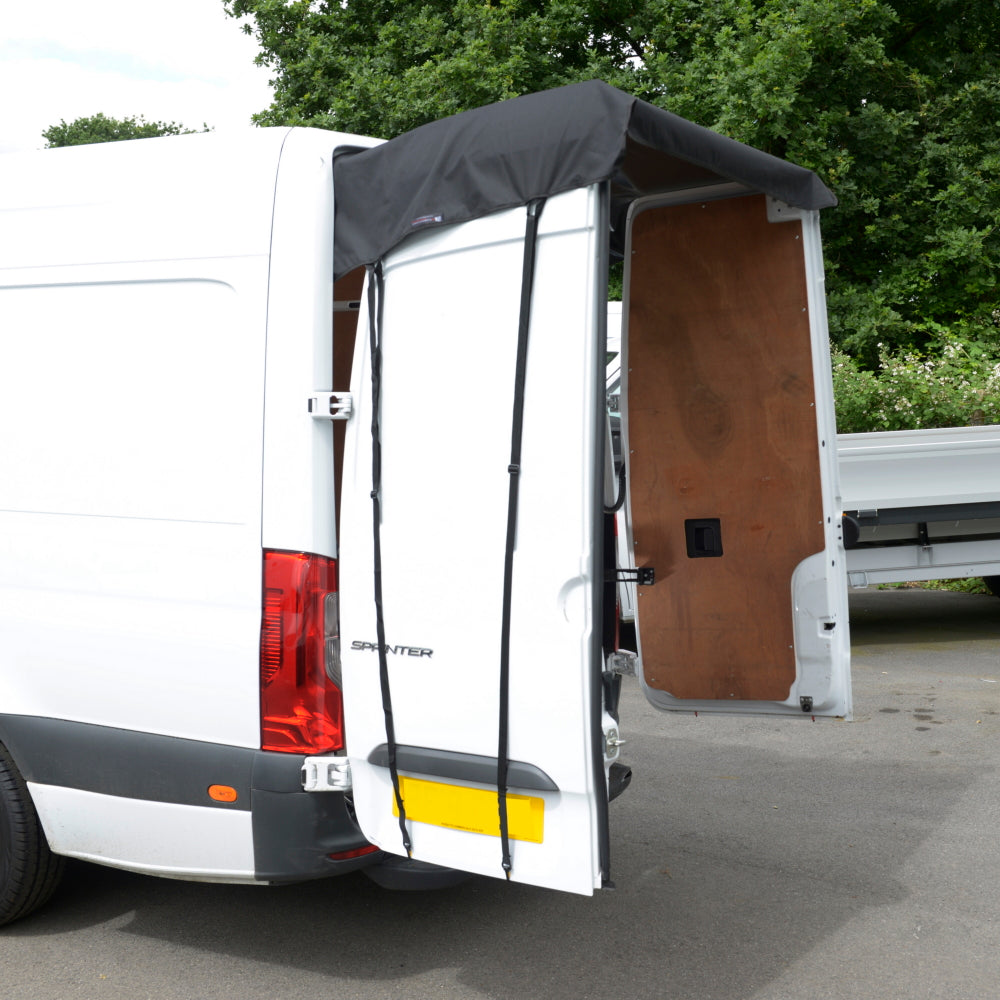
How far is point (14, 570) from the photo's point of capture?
3.56 m

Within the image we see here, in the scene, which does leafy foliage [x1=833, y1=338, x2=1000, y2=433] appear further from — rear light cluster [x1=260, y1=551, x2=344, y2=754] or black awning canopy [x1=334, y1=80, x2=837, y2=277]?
rear light cluster [x1=260, y1=551, x2=344, y2=754]

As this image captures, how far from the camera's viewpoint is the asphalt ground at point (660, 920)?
341 cm

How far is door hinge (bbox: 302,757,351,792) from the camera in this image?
125 inches

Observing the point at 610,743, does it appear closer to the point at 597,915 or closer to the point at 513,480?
the point at 513,480

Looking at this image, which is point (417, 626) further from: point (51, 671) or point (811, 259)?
point (811, 259)

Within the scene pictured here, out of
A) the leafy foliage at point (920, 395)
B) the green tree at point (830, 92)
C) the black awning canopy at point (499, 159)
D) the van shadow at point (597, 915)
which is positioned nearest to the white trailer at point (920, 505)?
the leafy foliage at point (920, 395)

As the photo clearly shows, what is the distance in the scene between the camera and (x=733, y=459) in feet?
14.5

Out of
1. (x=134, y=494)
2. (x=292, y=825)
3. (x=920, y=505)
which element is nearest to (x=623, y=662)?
(x=292, y=825)

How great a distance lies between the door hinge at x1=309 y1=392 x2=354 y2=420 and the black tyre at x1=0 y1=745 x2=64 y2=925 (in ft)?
4.92

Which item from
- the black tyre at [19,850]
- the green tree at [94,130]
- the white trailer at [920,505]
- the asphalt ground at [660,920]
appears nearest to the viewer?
the asphalt ground at [660,920]

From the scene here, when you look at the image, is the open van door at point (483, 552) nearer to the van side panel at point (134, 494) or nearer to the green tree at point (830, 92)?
the van side panel at point (134, 494)

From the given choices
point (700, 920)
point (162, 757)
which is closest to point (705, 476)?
point (700, 920)

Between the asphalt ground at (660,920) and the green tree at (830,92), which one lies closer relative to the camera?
the asphalt ground at (660,920)

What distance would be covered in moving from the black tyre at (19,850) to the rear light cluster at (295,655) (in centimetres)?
92
